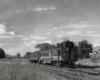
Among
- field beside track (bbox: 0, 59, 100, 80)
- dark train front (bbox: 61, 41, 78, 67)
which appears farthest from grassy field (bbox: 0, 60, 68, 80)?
dark train front (bbox: 61, 41, 78, 67)

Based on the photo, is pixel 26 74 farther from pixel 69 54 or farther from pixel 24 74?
pixel 69 54

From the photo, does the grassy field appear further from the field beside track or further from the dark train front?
the dark train front

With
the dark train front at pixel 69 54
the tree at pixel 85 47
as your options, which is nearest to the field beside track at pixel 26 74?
the dark train front at pixel 69 54

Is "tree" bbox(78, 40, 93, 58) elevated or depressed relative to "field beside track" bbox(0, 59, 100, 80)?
elevated

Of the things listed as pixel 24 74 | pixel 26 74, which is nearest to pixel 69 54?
pixel 26 74

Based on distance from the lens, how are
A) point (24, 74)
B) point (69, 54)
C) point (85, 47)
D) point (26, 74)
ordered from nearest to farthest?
point (24, 74) → point (26, 74) → point (69, 54) → point (85, 47)

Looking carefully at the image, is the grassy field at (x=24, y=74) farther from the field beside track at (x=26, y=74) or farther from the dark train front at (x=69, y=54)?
the dark train front at (x=69, y=54)

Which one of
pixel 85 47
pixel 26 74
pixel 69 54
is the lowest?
pixel 26 74

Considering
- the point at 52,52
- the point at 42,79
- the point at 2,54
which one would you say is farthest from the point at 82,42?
the point at 42,79

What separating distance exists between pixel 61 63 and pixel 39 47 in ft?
294

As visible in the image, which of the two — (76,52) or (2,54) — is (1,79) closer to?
(76,52)

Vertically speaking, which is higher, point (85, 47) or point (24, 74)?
point (85, 47)

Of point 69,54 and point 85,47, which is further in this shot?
point 85,47

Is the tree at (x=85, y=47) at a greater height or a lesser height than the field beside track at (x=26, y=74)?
greater
